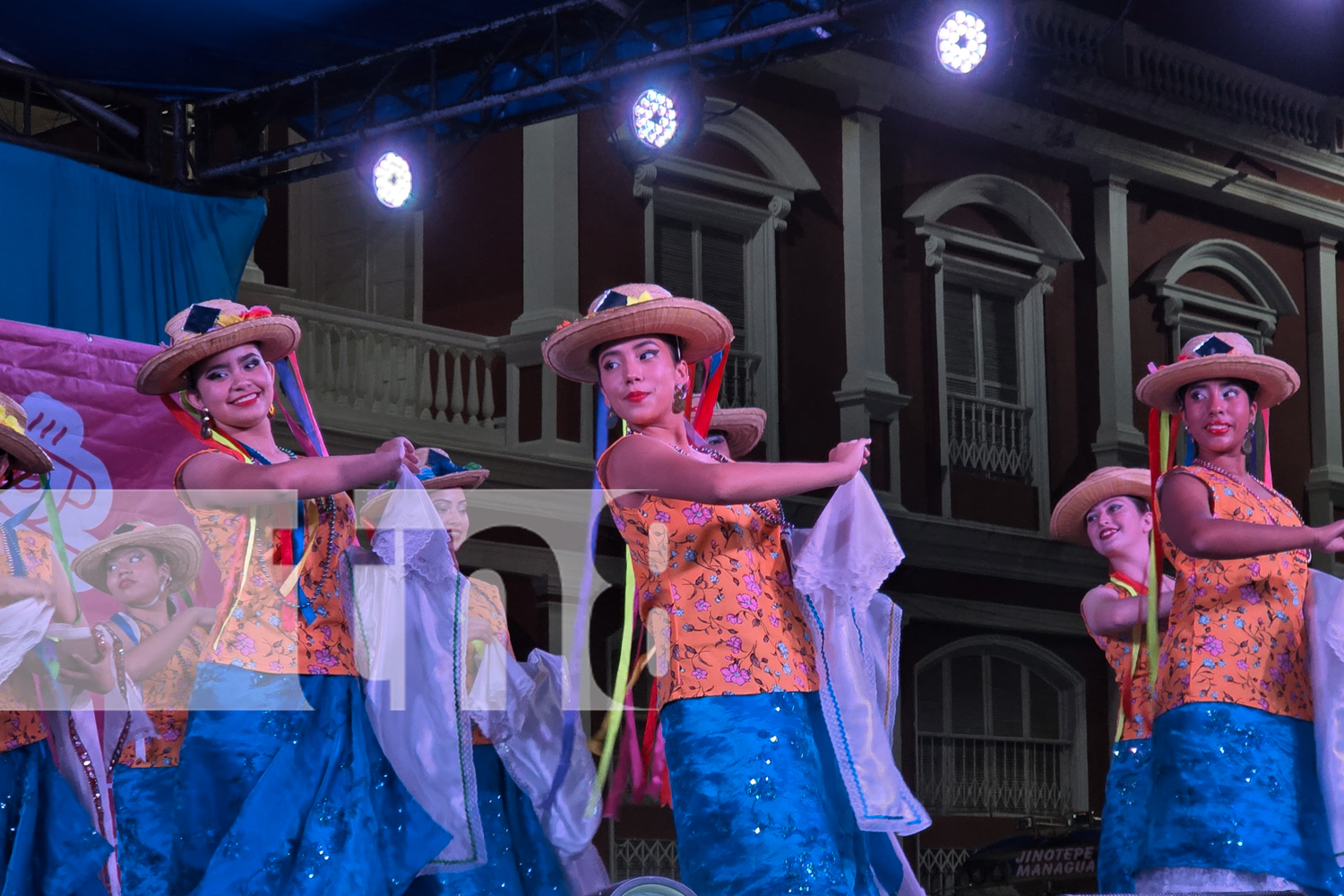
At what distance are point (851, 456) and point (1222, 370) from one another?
1.43m

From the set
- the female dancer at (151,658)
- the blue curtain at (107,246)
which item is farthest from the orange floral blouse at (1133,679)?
the blue curtain at (107,246)

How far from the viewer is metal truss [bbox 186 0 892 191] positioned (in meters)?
7.58

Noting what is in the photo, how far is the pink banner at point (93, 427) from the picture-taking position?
7.44 meters

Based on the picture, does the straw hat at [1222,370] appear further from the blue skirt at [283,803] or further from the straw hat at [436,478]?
the straw hat at [436,478]

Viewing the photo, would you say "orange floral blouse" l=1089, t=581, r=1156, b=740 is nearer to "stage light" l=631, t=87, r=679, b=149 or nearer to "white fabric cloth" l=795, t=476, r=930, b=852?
"white fabric cloth" l=795, t=476, r=930, b=852

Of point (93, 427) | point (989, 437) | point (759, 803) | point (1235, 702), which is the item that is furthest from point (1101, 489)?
point (989, 437)

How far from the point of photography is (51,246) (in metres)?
8.20

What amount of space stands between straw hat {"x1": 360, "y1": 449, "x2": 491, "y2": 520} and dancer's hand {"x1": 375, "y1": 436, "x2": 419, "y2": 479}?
1.91 meters

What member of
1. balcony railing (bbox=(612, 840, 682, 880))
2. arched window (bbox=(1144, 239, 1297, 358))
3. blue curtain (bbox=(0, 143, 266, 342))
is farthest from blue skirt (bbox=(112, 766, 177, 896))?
arched window (bbox=(1144, 239, 1297, 358))

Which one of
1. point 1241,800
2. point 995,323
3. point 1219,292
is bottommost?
point 1241,800

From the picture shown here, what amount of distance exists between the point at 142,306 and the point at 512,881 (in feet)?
13.8

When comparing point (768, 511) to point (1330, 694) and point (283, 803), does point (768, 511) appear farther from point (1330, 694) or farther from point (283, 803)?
Answer: point (1330, 694)

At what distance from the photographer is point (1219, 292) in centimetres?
1548

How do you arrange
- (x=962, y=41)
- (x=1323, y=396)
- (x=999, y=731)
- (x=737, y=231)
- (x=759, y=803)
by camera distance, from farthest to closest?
(x=1323, y=396), (x=999, y=731), (x=737, y=231), (x=962, y=41), (x=759, y=803)
